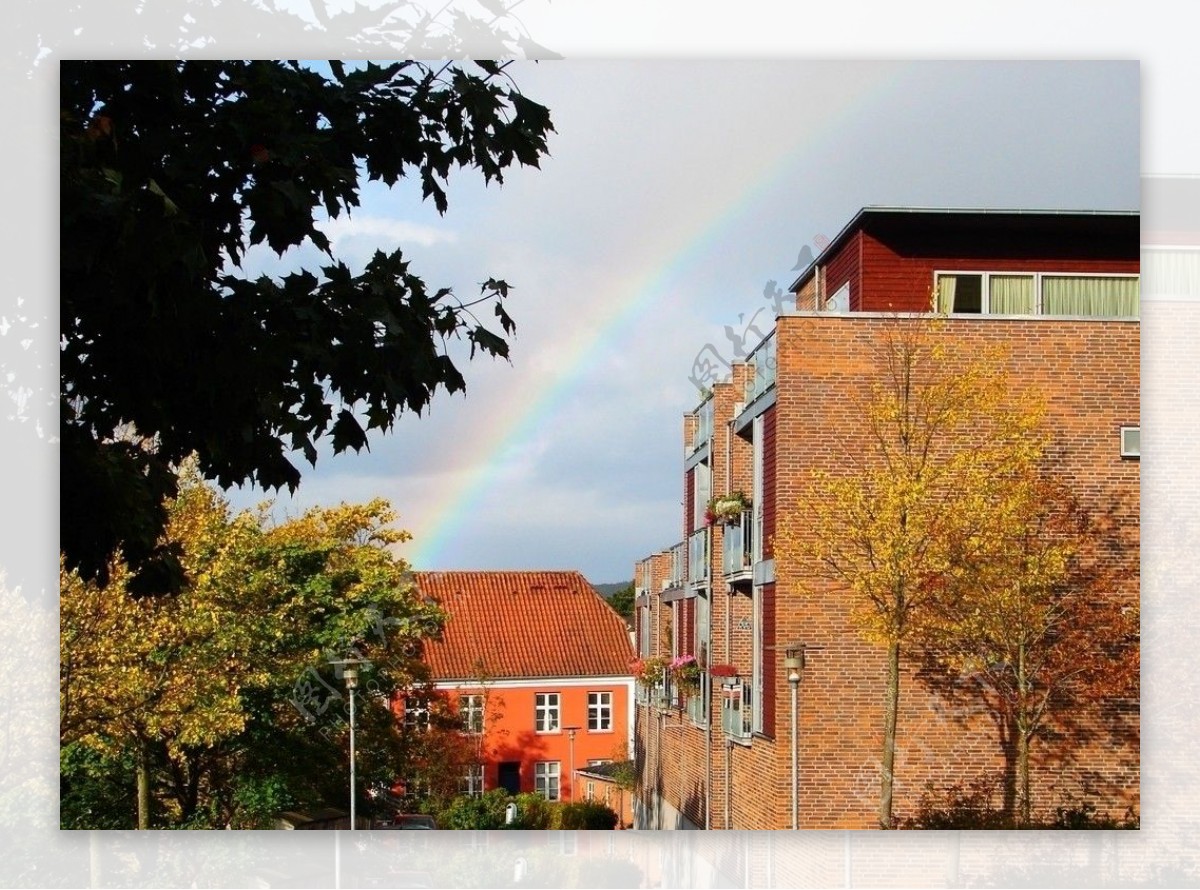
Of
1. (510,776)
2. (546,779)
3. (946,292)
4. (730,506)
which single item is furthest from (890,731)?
(946,292)

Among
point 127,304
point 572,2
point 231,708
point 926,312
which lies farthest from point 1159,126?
point 231,708

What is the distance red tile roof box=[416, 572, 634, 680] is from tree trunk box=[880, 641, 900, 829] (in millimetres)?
1527

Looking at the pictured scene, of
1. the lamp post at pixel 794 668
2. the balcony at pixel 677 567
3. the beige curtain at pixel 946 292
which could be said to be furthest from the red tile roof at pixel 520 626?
the beige curtain at pixel 946 292

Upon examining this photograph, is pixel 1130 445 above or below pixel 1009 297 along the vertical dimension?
below

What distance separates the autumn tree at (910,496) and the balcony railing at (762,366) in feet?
1.90

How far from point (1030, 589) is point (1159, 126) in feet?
9.37

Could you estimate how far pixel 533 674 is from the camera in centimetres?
811

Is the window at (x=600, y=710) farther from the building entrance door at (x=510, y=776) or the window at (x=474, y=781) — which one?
the window at (x=474, y=781)

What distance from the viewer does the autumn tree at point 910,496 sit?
7.84 m

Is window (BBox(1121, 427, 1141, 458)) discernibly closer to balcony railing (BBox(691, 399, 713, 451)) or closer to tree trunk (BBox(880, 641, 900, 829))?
tree trunk (BBox(880, 641, 900, 829))

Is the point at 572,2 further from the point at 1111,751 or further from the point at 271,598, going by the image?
the point at 1111,751

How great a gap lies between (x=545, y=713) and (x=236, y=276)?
9.85 ft

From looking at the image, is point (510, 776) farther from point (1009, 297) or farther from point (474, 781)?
point (1009, 297)

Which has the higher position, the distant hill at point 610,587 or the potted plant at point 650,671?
the distant hill at point 610,587
